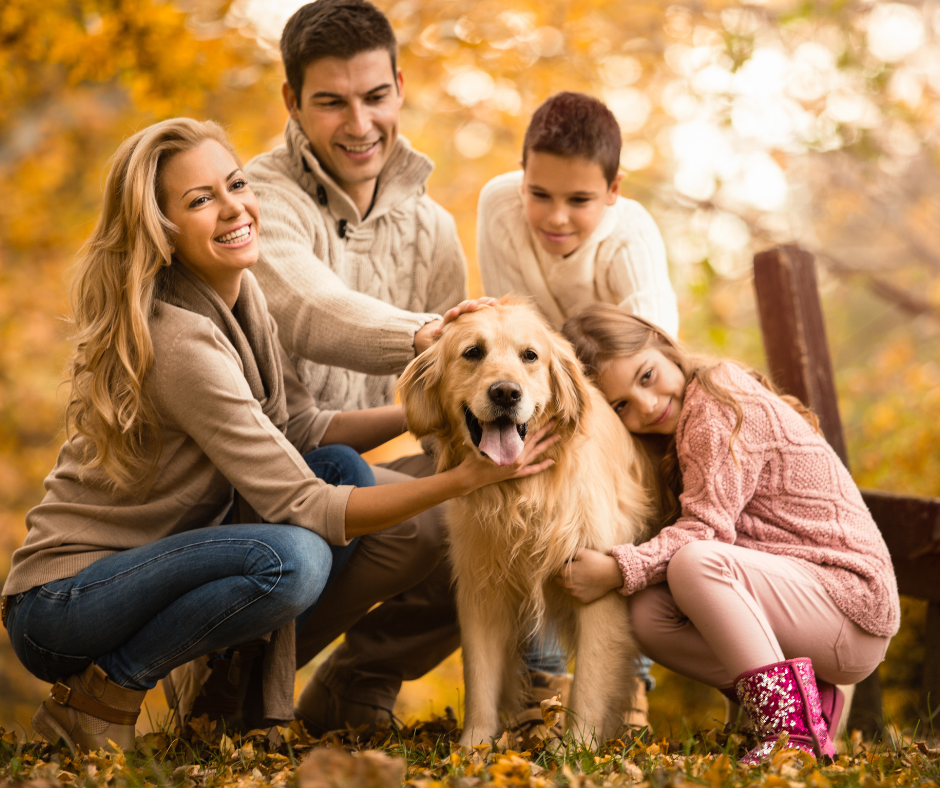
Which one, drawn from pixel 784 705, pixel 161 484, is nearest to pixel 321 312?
pixel 161 484

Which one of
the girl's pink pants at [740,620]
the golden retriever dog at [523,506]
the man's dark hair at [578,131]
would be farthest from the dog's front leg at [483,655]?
the man's dark hair at [578,131]

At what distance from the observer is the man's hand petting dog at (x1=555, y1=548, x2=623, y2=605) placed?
2.49m

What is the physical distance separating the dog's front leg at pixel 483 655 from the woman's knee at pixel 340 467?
480mm

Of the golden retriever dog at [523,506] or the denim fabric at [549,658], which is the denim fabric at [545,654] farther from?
the golden retriever dog at [523,506]

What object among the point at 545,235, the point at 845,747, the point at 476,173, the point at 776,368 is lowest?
the point at 845,747

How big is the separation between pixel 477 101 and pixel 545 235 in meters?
3.44

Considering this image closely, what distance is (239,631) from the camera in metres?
2.37

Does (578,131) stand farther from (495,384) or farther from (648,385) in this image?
(495,384)

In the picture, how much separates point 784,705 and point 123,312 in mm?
2082

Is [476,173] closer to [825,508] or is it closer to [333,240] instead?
[333,240]

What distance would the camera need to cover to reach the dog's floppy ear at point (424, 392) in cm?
250

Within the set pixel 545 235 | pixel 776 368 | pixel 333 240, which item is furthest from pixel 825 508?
pixel 333 240

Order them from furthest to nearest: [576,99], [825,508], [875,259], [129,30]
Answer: [875,259], [129,30], [576,99], [825,508]

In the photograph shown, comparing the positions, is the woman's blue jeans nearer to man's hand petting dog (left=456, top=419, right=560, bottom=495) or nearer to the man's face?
man's hand petting dog (left=456, top=419, right=560, bottom=495)
